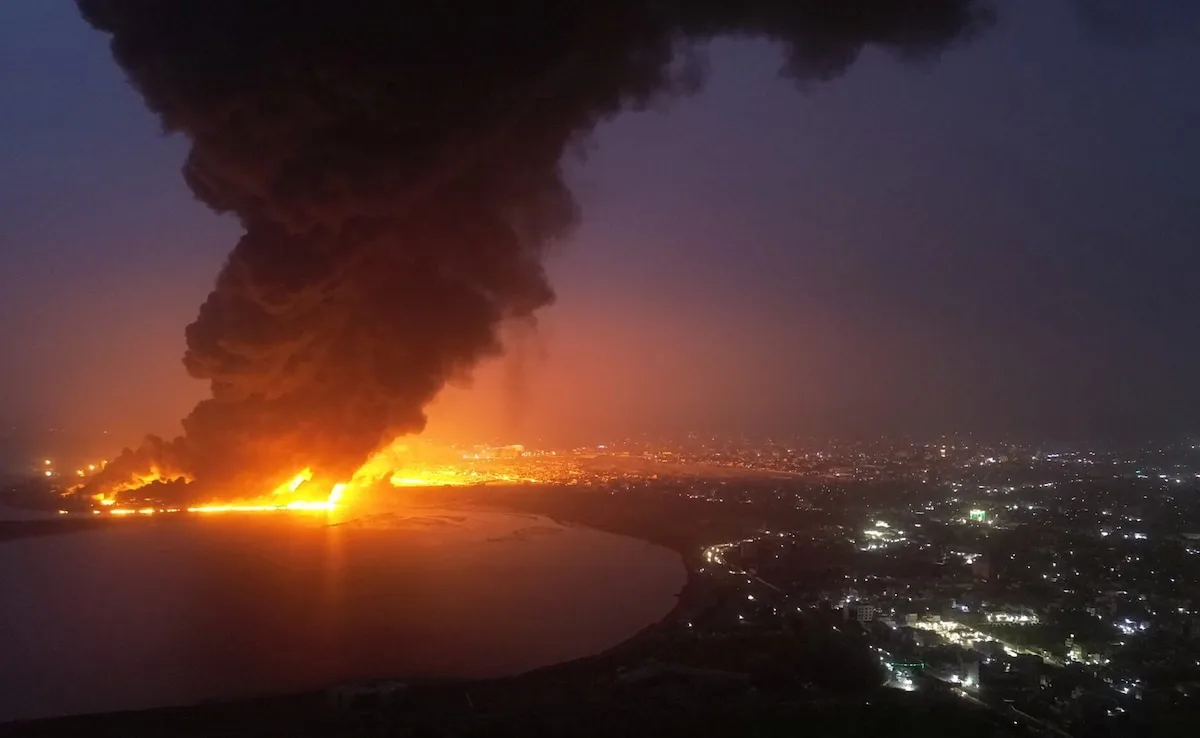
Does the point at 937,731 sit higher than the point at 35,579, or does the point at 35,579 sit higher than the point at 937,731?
the point at 35,579

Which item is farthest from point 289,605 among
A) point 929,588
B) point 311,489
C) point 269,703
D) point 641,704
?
point 929,588

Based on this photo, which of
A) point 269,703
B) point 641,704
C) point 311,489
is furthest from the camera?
point 311,489

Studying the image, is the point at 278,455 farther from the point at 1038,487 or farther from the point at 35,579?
the point at 1038,487

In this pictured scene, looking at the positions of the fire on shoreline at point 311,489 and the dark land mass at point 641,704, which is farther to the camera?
the fire on shoreline at point 311,489

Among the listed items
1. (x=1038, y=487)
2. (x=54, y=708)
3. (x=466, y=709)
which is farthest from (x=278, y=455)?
(x=1038, y=487)

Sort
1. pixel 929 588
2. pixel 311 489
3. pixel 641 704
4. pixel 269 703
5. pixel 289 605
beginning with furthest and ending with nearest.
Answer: pixel 311 489
pixel 929 588
pixel 289 605
pixel 269 703
pixel 641 704

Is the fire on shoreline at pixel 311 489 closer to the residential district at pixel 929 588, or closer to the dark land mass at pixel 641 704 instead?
the residential district at pixel 929 588

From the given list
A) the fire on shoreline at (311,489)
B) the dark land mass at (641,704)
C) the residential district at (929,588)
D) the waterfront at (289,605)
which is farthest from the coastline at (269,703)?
the fire on shoreline at (311,489)

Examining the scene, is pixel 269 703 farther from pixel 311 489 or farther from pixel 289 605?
pixel 311 489

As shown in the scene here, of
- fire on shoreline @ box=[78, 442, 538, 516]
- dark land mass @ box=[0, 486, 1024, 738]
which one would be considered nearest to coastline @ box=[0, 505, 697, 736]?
dark land mass @ box=[0, 486, 1024, 738]
